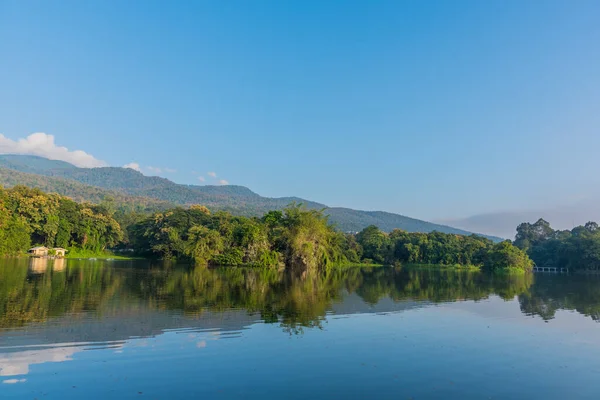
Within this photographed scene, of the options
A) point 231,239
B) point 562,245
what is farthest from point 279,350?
point 562,245

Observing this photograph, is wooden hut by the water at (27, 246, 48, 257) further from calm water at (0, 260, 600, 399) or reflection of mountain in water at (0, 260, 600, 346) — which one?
calm water at (0, 260, 600, 399)

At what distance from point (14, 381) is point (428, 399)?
26.1ft

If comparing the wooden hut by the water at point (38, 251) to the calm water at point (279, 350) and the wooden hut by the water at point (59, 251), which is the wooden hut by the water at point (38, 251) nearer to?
the wooden hut by the water at point (59, 251)

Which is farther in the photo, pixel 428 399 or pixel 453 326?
pixel 453 326

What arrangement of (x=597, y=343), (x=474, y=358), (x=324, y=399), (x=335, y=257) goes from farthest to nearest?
(x=335, y=257)
(x=597, y=343)
(x=474, y=358)
(x=324, y=399)

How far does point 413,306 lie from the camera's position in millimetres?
20609

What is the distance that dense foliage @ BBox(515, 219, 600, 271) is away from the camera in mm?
78312

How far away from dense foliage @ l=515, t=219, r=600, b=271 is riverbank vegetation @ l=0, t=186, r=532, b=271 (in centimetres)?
1702

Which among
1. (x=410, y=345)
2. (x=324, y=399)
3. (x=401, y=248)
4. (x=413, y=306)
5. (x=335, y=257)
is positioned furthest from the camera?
(x=401, y=248)

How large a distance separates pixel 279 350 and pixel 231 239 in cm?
4634

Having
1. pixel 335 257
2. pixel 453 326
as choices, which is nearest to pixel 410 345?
pixel 453 326

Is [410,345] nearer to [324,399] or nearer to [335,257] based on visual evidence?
[324,399]

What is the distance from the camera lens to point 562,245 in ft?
285

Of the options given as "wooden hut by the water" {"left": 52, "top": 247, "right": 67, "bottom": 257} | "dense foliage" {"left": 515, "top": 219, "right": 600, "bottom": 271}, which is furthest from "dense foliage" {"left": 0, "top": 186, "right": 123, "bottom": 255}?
"dense foliage" {"left": 515, "top": 219, "right": 600, "bottom": 271}
